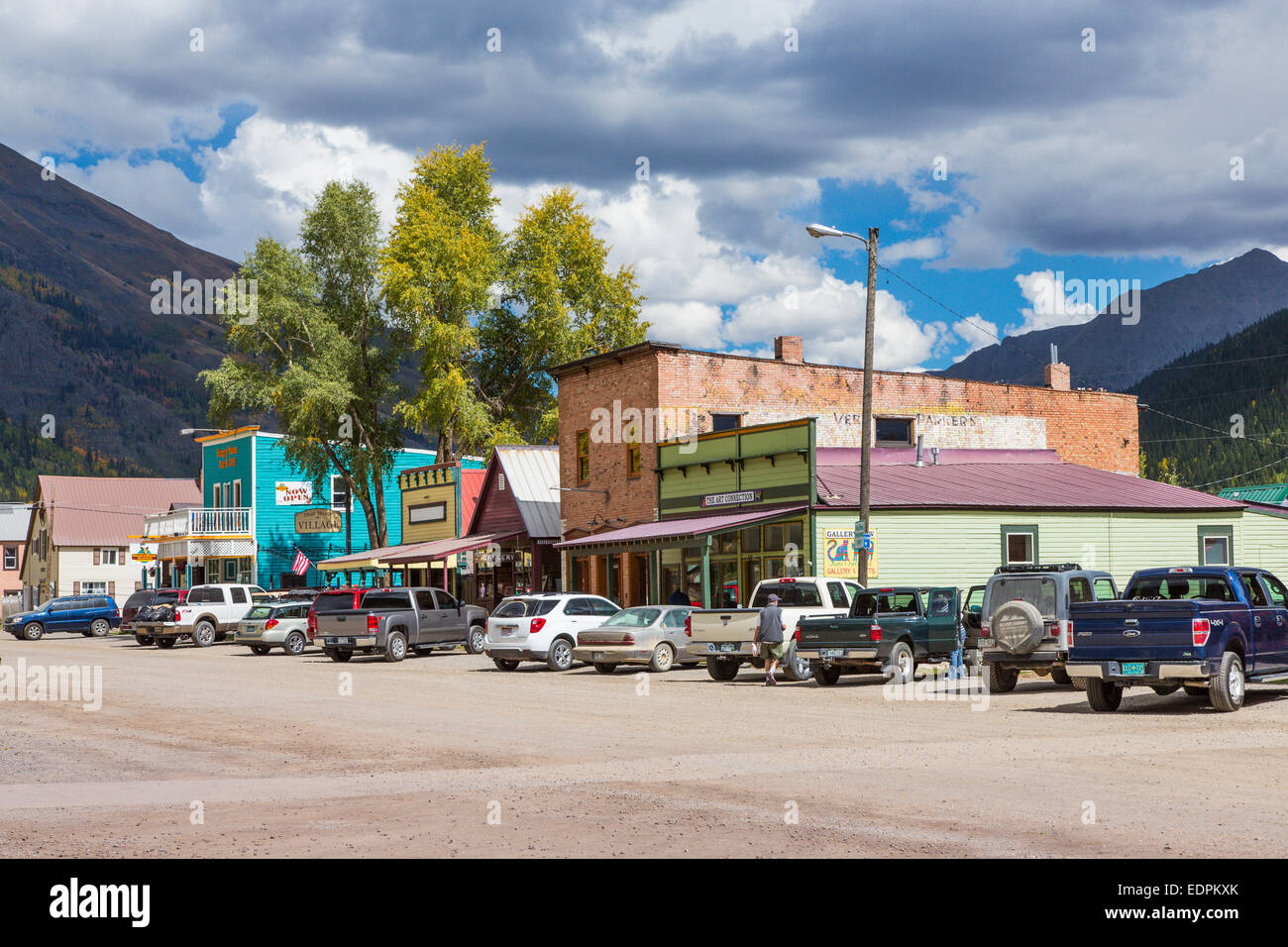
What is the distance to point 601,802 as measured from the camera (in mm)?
10438

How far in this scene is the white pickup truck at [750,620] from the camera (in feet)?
83.3

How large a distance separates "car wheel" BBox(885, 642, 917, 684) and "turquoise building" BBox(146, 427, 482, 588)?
42.9m

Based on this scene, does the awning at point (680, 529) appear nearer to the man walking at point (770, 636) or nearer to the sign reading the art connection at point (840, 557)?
the sign reading the art connection at point (840, 557)

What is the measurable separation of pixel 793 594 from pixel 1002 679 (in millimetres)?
5182

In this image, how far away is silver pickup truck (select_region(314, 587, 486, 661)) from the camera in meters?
33.8

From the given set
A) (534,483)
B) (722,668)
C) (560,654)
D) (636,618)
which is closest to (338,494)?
(534,483)

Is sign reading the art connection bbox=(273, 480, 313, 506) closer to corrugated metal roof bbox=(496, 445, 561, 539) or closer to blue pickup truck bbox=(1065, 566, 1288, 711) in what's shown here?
corrugated metal roof bbox=(496, 445, 561, 539)

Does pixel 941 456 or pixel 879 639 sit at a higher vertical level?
pixel 941 456

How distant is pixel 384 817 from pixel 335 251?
4859cm

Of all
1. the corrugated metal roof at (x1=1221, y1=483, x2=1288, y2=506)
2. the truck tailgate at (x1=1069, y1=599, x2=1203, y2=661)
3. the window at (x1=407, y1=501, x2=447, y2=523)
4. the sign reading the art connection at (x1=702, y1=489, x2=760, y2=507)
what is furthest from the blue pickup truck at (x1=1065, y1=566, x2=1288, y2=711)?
the corrugated metal roof at (x1=1221, y1=483, x2=1288, y2=506)

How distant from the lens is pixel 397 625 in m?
34.1

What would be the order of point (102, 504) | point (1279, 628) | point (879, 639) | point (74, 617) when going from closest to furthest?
point (1279, 628), point (879, 639), point (74, 617), point (102, 504)

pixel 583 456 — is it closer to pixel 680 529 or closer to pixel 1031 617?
pixel 680 529

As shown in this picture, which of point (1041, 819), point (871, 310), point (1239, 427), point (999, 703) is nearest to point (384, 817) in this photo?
point (1041, 819)
